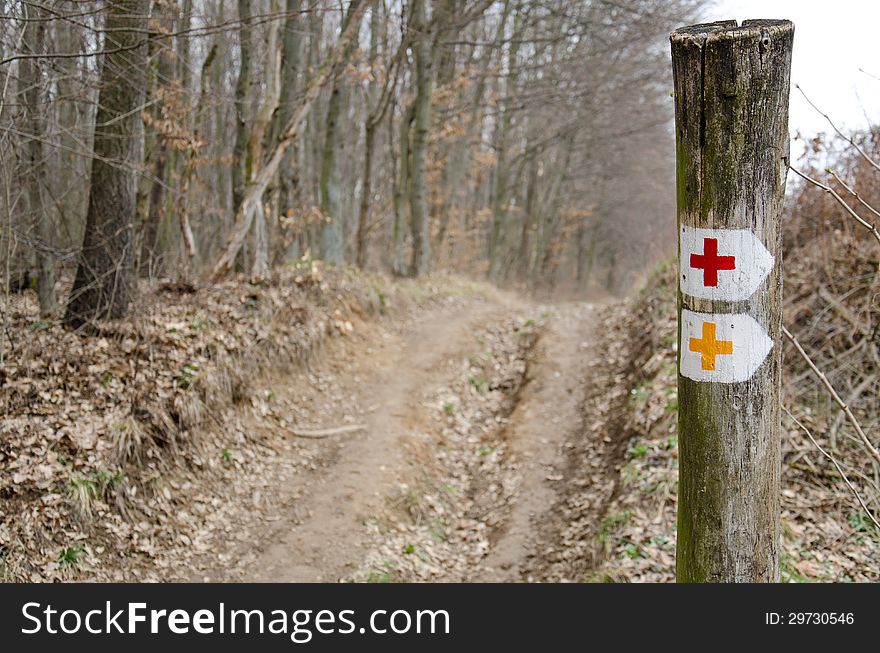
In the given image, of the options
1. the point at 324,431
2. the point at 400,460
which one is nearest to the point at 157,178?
the point at 324,431

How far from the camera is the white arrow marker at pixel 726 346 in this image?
2.40m

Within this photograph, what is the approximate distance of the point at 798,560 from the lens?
17.7ft

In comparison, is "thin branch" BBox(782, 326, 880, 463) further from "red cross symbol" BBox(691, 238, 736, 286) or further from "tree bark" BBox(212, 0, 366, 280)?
"tree bark" BBox(212, 0, 366, 280)

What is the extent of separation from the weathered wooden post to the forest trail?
14.3ft

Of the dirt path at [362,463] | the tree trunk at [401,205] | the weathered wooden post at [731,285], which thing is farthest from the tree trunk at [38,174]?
the tree trunk at [401,205]

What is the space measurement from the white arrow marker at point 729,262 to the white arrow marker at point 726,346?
8 cm

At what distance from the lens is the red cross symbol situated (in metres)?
2.38

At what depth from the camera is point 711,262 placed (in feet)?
7.85

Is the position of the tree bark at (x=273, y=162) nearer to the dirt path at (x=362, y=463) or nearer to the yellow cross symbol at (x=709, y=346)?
the dirt path at (x=362, y=463)

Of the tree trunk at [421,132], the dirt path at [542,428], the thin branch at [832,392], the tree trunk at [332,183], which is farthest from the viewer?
the tree trunk at [421,132]

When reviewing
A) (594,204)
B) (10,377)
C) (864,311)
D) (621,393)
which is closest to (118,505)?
(10,377)

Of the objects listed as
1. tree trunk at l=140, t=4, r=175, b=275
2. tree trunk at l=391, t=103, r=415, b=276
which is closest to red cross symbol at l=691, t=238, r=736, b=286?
tree trunk at l=140, t=4, r=175, b=275

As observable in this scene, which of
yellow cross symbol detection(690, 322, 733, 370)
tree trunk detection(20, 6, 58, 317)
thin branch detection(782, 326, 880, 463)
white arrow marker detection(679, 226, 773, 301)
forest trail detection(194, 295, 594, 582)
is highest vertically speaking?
tree trunk detection(20, 6, 58, 317)

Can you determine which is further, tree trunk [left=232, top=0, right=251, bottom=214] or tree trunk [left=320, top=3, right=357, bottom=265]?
tree trunk [left=320, top=3, right=357, bottom=265]
